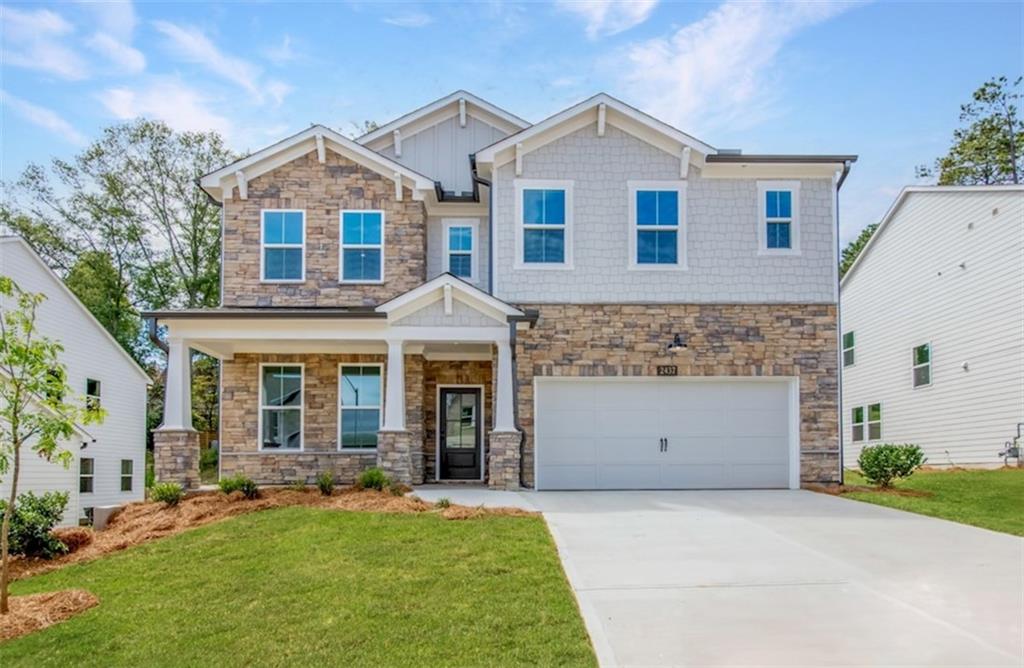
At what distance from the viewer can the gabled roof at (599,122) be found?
15102 mm

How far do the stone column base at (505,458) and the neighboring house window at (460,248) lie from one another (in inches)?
157

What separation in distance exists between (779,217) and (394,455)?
27.7 feet

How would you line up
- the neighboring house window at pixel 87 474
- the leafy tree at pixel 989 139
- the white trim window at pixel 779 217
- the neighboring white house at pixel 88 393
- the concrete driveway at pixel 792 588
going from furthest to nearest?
the leafy tree at pixel 989 139 → the neighboring house window at pixel 87 474 → the neighboring white house at pixel 88 393 → the white trim window at pixel 779 217 → the concrete driveway at pixel 792 588

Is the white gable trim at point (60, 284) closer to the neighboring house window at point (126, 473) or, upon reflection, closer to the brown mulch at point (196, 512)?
the neighboring house window at point (126, 473)

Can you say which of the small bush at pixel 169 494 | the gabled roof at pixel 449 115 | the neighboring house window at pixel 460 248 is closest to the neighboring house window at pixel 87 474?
the small bush at pixel 169 494

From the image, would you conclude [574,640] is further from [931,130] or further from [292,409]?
[931,130]

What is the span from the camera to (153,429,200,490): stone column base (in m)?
14.3

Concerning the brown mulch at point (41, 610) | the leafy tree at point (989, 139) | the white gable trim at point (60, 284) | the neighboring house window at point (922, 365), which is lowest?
the brown mulch at point (41, 610)

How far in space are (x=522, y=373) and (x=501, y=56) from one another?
5.69 meters

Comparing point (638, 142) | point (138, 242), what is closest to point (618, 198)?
point (638, 142)

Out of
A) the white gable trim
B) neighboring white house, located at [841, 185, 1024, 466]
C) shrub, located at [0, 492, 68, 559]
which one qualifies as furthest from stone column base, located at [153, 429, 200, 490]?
neighboring white house, located at [841, 185, 1024, 466]

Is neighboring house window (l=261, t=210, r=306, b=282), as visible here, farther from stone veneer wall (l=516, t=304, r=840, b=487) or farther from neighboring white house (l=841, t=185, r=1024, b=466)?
neighboring white house (l=841, t=185, r=1024, b=466)

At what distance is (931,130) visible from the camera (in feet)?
103

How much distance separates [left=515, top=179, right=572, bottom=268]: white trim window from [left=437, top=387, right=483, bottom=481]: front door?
3.35 metres
